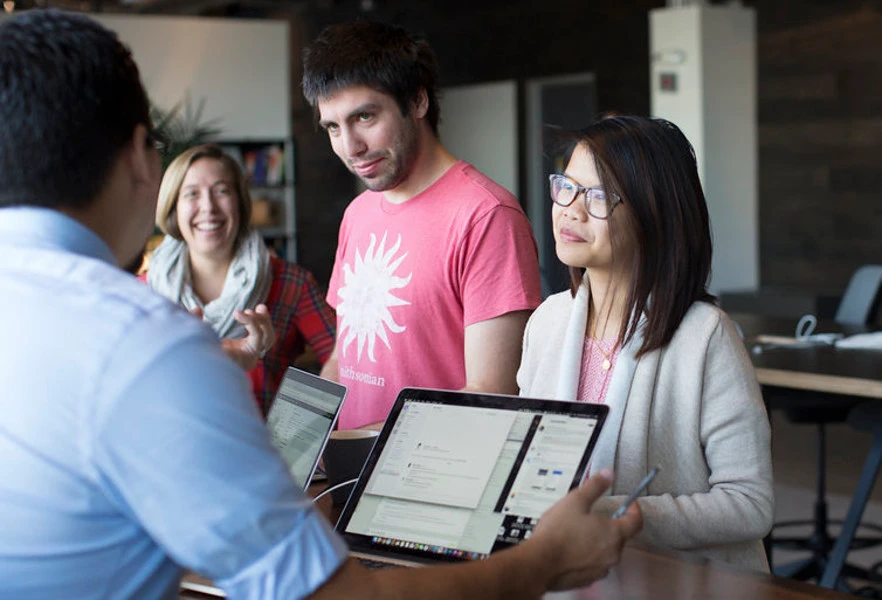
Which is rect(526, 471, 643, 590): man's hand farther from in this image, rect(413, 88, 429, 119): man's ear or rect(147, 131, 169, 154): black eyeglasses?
rect(413, 88, 429, 119): man's ear

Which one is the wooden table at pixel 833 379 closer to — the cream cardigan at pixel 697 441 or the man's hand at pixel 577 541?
the cream cardigan at pixel 697 441

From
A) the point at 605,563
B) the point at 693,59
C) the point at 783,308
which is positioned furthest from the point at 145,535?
the point at 693,59

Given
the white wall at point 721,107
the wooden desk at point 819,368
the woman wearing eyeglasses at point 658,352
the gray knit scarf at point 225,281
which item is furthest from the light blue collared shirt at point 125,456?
the white wall at point 721,107

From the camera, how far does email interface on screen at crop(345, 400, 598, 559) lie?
4.60 feet

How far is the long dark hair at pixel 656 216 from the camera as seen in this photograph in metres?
1.70

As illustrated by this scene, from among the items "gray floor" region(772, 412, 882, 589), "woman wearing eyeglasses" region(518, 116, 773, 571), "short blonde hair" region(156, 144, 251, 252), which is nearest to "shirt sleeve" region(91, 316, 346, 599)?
"woman wearing eyeglasses" region(518, 116, 773, 571)

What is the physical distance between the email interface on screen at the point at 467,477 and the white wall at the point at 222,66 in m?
8.31

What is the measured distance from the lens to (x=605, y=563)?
1162 millimetres

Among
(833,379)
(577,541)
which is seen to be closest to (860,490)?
(833,379)

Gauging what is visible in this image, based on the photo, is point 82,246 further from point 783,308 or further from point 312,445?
point 783,308

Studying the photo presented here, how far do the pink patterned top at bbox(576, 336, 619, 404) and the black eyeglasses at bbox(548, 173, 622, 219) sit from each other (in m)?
0.21

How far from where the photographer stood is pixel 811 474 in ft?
19.1

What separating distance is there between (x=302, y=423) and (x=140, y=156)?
87 centimetres

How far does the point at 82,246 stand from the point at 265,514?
0.29 m
